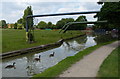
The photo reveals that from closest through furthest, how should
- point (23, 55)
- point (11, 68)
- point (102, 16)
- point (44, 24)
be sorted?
point (11, 68) → point (23, 55) → point (102, 16) → point (44, 24)

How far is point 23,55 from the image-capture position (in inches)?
667

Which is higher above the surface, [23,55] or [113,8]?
[113,8]

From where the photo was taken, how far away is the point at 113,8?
701 inches

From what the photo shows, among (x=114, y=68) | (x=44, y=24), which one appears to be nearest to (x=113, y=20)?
(x=114, y=68)

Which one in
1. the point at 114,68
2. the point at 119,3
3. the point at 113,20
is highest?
the point at 119,3

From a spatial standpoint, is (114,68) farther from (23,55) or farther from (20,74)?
(23,55)

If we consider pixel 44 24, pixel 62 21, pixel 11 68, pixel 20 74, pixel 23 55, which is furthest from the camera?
pixel 44 24

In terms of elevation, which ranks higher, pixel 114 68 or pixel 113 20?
pixel 113 20

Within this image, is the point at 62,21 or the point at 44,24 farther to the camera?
the point at 44,24

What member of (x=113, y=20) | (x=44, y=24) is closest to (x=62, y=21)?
(x=44, y=24)

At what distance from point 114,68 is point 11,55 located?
10.1 m

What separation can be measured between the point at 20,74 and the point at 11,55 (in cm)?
596

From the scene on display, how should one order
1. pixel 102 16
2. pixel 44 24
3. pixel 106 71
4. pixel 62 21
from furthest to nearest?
1. pixel 44 24
2. pixel 62 21
3. pixel 102 16
4. pixel 106 71

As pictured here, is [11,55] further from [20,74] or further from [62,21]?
[62,21]
